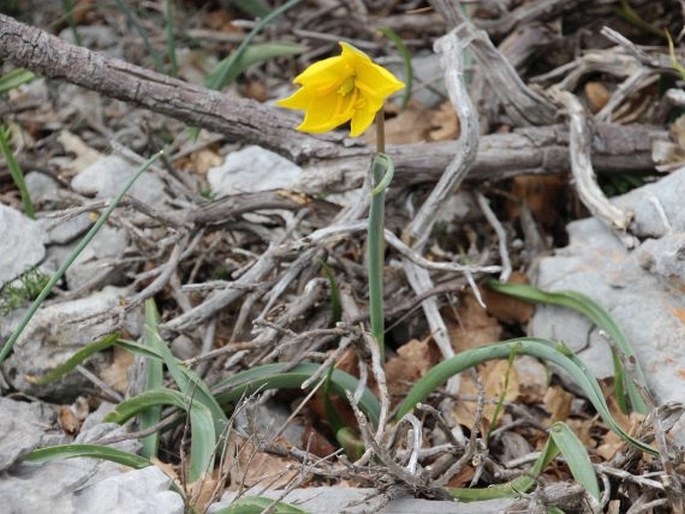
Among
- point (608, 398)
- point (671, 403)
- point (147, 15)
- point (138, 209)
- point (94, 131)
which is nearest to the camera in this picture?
point (671, 403)

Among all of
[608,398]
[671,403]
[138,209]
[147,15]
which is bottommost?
[608,398]

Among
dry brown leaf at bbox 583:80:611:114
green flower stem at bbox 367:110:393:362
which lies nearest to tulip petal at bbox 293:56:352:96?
green flower stem at bbox 367:110:393:362

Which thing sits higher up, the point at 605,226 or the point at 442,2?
the point at 442,2

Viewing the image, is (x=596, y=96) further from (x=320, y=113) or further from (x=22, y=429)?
(x=22, y=429)

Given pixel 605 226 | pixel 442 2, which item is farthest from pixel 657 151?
pixel 442 2

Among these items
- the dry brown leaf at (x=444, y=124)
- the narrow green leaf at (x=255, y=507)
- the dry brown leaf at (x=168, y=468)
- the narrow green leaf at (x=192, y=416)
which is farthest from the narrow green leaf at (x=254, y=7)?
the narrow green leaf at (x=255, y=507)

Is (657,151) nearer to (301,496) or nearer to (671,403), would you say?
(671,403)

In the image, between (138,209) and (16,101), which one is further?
(16,101)

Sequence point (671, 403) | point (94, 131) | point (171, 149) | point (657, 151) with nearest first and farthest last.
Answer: point (671, 403) < point (657, 151) < point (171, 149) < point (94, 131)
